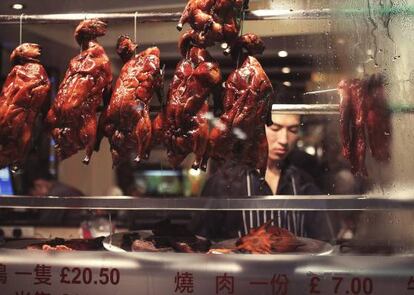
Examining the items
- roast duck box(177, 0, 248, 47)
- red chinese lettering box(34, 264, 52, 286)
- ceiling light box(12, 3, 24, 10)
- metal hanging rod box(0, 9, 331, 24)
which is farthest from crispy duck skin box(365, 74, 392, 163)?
ceiling light box(12, 3, 24, 10)

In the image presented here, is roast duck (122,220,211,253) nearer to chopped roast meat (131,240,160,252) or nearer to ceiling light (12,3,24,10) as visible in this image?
chopped roast meat (131,240,160,252)

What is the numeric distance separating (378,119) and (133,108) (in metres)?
1.07

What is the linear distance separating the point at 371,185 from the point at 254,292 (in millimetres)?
724

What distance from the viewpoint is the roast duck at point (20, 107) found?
2.44 meters

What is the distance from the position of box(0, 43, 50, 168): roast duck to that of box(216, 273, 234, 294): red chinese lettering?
1.10 metres

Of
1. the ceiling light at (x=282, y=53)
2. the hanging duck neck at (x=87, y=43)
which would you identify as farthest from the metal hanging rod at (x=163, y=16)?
the ceiling light at (x=282, y=53)

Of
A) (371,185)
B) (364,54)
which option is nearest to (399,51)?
(364,54)

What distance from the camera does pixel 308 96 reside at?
9.47ft

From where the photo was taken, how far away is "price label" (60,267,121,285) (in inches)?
84.9

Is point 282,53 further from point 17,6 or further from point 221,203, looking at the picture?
point 17,6

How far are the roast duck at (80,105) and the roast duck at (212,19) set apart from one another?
446 mm

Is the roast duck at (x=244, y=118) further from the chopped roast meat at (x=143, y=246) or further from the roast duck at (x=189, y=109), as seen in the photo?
the chopped roast meat at (x=143, y=246)

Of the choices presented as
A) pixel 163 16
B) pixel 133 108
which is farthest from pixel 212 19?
pixel 133 108

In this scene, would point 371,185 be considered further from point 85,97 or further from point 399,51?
point 85,97
